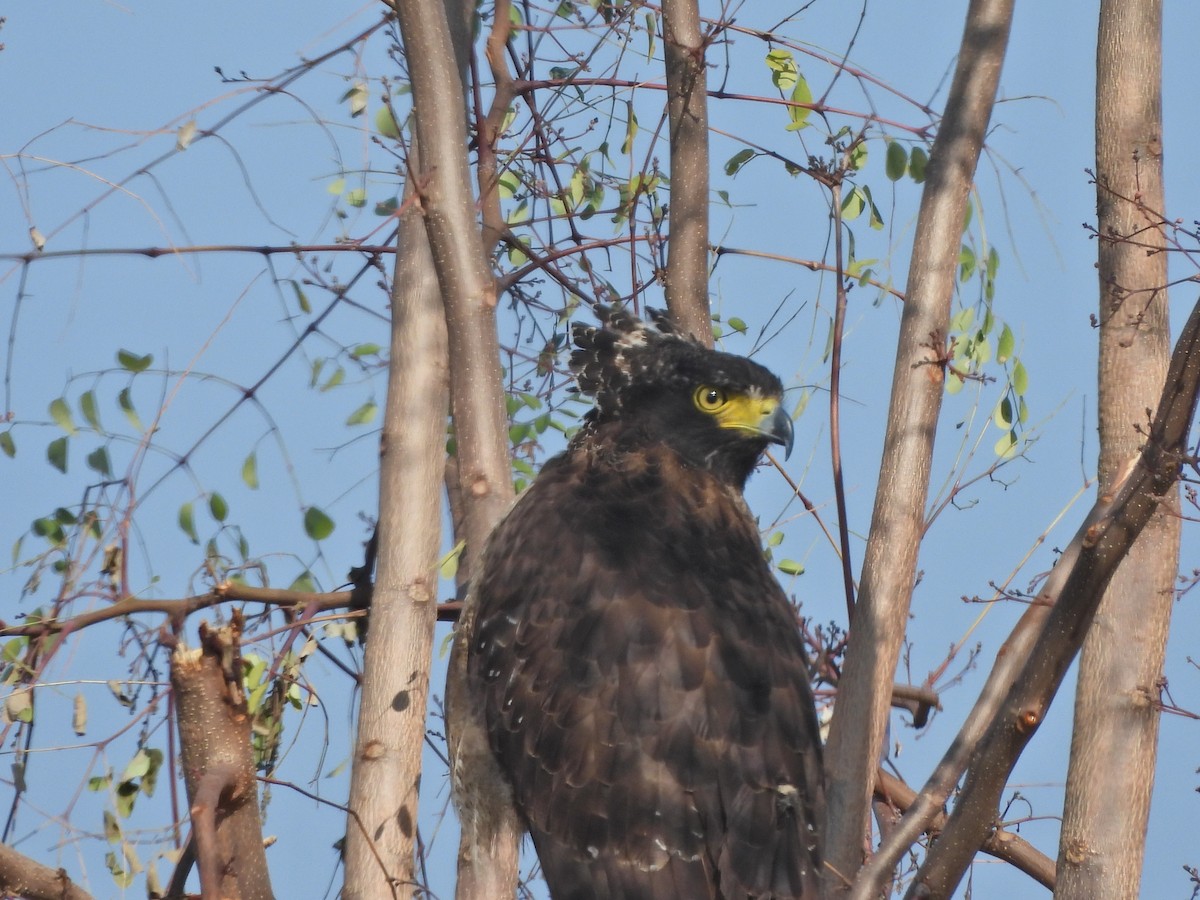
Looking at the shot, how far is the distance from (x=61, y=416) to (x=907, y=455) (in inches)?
116

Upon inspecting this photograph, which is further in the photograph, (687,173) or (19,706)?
(687,173)

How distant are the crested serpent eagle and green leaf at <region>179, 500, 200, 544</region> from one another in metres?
1.24

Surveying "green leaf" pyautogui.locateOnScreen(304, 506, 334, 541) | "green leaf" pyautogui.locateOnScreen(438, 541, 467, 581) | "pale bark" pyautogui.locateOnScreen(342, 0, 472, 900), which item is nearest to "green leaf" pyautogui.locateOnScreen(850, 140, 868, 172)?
"pale bark" pyautogui.locateOnScreen(342, 0, 472, 900)

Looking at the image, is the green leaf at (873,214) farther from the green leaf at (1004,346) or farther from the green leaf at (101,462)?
the green leaf at (101,462)

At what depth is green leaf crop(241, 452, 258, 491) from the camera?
507 centimetres

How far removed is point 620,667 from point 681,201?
1635 millimetres

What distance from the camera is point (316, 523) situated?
5.01m

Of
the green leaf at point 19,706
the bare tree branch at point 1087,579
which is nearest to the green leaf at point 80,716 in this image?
the green leaf at point 19,706

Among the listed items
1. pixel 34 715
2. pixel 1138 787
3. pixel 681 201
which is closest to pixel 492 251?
pixel 681 201

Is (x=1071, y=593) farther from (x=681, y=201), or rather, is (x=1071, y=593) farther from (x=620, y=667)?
(x=681, y=201)

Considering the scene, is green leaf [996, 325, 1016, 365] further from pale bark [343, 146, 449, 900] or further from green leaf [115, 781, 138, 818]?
green leaf [115, 781, 138, 818]

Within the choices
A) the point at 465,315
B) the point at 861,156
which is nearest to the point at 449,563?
the point at 465,315

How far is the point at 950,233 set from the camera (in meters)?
4.45

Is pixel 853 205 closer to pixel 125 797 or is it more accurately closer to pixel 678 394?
pixel 678 394
